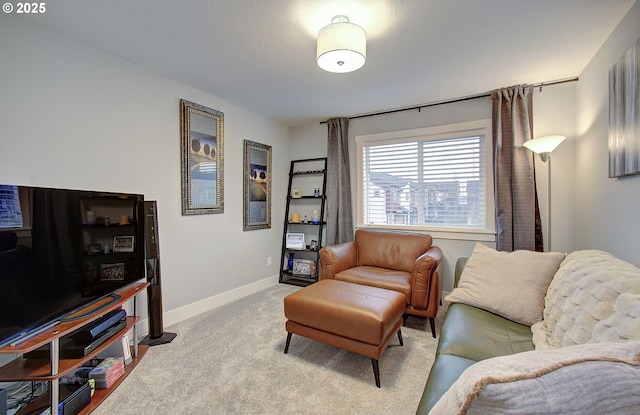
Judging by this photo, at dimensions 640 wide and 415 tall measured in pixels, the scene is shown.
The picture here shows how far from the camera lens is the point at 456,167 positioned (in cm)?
328

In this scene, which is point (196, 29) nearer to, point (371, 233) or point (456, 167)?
point (371, 233)

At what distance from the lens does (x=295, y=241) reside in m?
4.09

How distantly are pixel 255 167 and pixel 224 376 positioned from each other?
2.51m

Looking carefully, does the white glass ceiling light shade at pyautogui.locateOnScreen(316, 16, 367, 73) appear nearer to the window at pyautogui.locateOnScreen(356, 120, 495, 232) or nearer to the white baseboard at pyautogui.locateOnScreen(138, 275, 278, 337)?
the window at pyautogui.locateOnScreen(356, 120, 495, 232)

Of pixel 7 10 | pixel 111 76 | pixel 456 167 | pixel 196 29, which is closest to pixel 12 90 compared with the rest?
pixel 7 10

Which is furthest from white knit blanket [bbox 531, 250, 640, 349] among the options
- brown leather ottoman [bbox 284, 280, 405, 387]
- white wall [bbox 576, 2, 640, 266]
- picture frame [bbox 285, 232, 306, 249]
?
picture frame [bbox 285, 232, 306, 249]

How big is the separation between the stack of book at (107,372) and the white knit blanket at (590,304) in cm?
243

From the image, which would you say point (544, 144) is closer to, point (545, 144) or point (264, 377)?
point (545, 144)

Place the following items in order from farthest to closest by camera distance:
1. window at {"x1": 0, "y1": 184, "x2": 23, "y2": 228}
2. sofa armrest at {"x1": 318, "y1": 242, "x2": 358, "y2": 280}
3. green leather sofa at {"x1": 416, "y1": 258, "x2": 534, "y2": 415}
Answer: sofa armrest at {"x1": 318, "y1": 242, "x2": 358, "y2": 280}, window at {"x1": 0, "y1": 184, "x2": 23, "y2": 228}, green leather sofa at {"x1": 416, "y1": 258, "x2": 534, "y2": 415}

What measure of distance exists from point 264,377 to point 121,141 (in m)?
2.20

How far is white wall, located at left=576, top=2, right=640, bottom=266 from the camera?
5.64ft

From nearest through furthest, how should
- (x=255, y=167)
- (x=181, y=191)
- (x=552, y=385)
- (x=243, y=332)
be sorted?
(x=552, y=385) < (x=243, y=332) < (x=181, y=191) < (x=255, y=167)

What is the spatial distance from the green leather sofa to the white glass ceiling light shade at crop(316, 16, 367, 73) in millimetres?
1781

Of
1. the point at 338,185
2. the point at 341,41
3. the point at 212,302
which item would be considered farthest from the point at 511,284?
the point at 212,302
